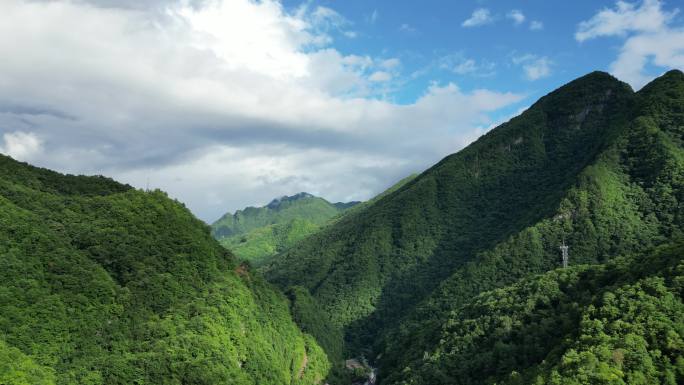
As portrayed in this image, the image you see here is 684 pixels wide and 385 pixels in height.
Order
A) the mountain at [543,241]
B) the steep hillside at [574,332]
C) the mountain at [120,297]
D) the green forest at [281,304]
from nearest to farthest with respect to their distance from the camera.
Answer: the steep hillside at [574,332] → the green forest at [281,304] → the mountain at [120,297] → the mountain at [543,241]

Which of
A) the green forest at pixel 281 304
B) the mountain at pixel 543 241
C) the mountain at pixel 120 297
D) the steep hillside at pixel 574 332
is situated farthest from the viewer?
the mountain at pixel 543 241

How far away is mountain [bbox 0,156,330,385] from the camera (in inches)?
2359

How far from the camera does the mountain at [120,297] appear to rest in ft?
197

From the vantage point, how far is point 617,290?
6116cm

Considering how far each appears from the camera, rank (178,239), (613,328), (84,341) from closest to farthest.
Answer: (613,328), (84,341), (178,239)

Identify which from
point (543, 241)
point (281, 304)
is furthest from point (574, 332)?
point (543, 241)

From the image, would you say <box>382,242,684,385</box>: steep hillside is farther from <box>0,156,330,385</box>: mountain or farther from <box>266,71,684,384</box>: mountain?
<box>0,156,330,385</box>: mountain

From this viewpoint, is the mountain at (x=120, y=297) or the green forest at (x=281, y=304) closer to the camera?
the green forest at (x=281, y=304)

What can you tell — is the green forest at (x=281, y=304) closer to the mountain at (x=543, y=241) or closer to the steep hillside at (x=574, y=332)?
the steep hillside at (x=574, y=332)

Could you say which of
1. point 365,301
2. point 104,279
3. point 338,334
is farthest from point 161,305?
point 365,301

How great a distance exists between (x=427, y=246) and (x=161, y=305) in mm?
134833

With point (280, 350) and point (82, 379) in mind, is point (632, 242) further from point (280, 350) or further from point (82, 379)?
point (82, 379)

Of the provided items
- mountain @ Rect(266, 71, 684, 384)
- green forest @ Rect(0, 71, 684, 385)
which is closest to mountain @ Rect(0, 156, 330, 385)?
green forest @ Rect(0, 71, 684, 385)

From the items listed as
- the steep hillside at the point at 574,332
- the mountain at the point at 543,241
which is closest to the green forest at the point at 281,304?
the steep hillside at the point at 574,332
